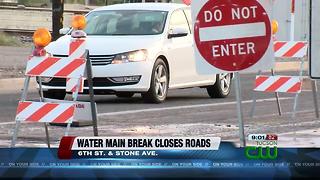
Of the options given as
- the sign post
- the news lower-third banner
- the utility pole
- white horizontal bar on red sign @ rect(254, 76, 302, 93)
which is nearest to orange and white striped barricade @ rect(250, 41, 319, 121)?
white horizontal bar on red sign @ rect(254, 76, 302, 93)

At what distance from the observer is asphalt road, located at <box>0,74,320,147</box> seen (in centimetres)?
891

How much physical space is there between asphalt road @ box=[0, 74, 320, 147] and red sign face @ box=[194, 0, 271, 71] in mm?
3005

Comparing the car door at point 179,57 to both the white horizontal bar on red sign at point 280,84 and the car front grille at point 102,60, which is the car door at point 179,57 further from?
the white horizontal bar on red sign at point 280,84

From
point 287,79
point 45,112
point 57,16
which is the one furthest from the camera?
point 57,16

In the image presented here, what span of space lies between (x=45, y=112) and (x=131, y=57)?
18.8 ft

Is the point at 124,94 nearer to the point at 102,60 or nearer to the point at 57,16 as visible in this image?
the point at 102,60

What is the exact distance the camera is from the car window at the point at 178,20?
45.6ft

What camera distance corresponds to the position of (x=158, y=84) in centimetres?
1313

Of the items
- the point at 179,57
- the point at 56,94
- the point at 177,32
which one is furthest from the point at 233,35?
the point at 179,57

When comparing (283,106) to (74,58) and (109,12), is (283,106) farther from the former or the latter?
(74,58)

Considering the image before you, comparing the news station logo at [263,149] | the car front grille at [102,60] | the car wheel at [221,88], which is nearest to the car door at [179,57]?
the car wheel at [221,88]

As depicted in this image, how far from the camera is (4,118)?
1099 centimetres

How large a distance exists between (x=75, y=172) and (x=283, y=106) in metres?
9.45

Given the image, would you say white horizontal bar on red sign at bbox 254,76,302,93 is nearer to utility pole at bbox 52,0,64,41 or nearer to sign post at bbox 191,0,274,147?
sign post at bbox 191,0,274,147
